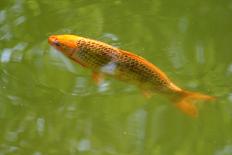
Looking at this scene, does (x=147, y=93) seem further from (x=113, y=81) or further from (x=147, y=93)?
(x=113, y=81)

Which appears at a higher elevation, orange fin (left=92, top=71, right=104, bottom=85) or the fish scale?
the fish scale

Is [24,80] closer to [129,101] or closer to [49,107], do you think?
[49,107]

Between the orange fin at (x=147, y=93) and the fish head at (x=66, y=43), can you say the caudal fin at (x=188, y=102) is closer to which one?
the orange fin at (x=147, y=93)

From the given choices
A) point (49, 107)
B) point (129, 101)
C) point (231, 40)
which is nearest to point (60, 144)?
point (49, 107)

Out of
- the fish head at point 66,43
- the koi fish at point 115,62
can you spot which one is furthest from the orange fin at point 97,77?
the fish head at point 66,43

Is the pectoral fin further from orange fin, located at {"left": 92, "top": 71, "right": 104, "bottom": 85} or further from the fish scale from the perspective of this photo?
orange fin, located at {"left": 92, "top": 71, "right": 104, "bottom": 85}

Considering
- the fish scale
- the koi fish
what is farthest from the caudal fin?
the fish scale
